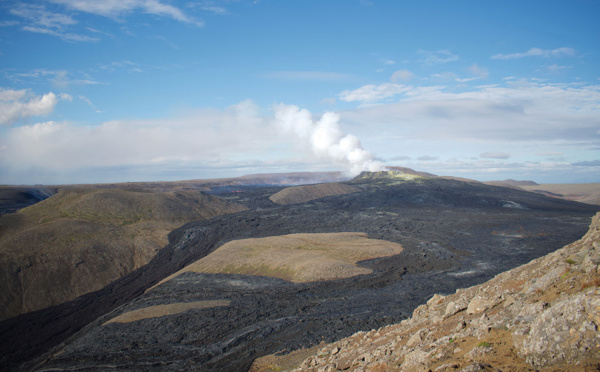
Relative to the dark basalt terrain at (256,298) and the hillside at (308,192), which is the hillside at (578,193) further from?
the dark basalt terrain at (256,298)

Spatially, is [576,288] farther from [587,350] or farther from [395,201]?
[395,201]

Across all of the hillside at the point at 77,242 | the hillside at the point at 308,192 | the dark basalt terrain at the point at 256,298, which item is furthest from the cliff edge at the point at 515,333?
the hillside at the point at 308,192

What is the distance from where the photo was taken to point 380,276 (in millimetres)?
30359

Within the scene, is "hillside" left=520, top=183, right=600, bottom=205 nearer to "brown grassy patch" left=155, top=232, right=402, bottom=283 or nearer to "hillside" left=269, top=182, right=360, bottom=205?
"hillside" left=269, top=182, right=360, bottom=205

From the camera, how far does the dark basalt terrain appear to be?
18328 mm

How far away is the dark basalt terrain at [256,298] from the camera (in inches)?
722

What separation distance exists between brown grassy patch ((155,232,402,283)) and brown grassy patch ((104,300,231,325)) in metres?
7.73

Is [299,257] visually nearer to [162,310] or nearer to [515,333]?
[162,310]

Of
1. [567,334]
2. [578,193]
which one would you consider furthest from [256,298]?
[578,193]

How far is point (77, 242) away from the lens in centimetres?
3994

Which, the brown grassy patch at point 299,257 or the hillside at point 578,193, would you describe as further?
the hillside at point 578,193

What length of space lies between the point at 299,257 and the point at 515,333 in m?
28.3

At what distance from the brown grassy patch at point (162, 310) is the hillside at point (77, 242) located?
43.5ft

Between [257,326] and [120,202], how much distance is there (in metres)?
49.0
